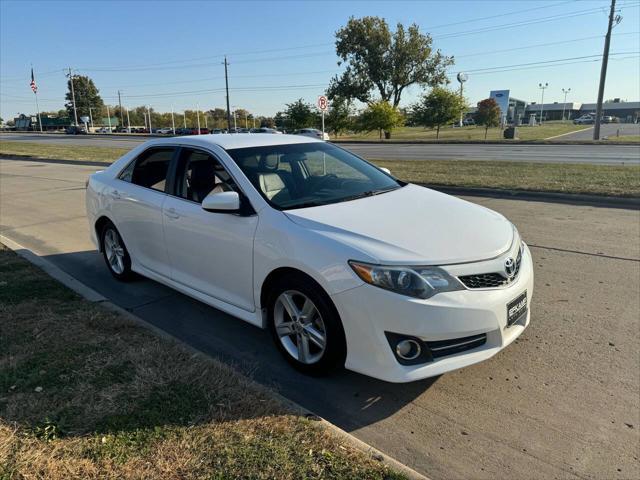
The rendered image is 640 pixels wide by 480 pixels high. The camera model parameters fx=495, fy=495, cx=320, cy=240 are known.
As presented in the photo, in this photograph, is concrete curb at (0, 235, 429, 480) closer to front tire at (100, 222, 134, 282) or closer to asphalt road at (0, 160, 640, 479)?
asphalt road at (0, 160, 640, 479)

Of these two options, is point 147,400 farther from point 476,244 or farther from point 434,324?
point 476,244

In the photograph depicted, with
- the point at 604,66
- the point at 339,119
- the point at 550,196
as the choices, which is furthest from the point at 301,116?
the point at 550,196

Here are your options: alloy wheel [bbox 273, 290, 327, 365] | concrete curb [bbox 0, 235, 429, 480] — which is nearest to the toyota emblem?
alloy wheel [bbox 273, 290, 327, 365]

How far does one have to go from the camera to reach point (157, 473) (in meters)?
2.39

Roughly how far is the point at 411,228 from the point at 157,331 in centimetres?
218

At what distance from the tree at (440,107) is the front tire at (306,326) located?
48.6 m

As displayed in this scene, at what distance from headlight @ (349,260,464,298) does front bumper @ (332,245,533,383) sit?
4cm

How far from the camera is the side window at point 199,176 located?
163 inches

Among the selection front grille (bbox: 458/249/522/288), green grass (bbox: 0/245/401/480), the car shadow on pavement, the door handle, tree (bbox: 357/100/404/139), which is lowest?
the car shadow on pavement

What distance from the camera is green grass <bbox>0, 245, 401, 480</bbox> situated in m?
2.43

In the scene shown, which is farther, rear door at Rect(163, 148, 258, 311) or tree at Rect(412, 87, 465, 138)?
tree at Rect(412, 87, 465, 138)

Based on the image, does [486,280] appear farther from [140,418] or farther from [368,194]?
[140,418]

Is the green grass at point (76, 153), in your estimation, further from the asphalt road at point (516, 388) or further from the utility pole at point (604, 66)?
the utility pole at point (604, 66)

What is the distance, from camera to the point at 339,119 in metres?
56.7
